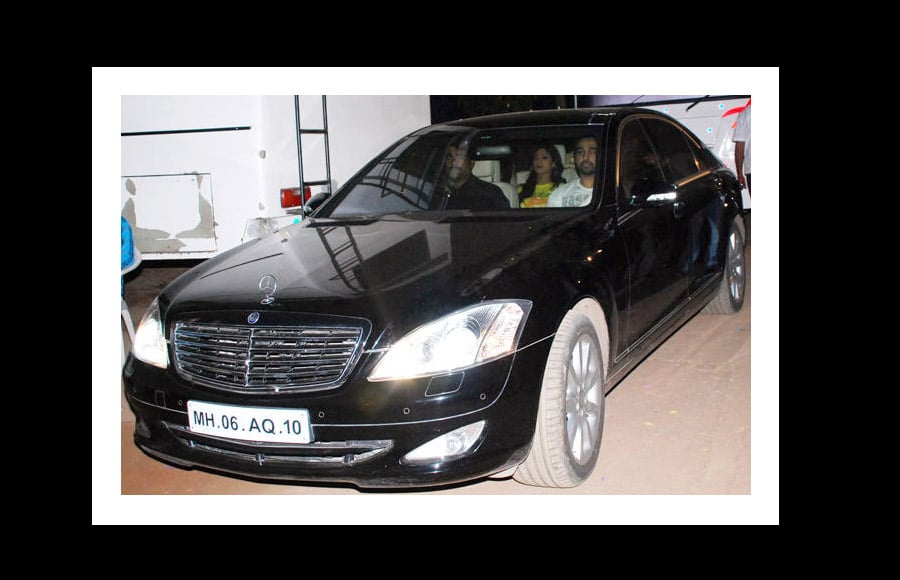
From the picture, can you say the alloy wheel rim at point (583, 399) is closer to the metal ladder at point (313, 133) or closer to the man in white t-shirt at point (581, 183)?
the man in white t-shirt at point (581, 183)

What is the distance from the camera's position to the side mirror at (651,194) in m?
3.95

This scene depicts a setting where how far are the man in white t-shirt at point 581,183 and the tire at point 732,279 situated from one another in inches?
78.4

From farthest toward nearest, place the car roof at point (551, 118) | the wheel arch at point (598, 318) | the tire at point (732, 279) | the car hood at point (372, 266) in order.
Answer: the tire at point (732, 279)
the car roof at point (551, 118)
the wheel arch at point (598, 318)
the car hood at point (372, 266)

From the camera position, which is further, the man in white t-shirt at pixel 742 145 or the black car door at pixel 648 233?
the man in white t-shirt at pixel 742 145

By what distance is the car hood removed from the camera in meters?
3.00

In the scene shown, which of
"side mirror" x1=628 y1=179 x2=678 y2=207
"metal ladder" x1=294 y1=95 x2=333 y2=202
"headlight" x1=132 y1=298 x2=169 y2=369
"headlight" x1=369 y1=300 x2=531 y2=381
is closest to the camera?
"headlight" x1=369 y1=300 x2=531 y2=381

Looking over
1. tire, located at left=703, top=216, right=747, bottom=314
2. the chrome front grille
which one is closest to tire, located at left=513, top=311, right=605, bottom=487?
the chrome front grille

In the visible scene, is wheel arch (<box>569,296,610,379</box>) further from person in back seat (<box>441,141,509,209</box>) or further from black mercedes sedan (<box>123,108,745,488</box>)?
person in back seat (<box>441,141,509,209</box>)

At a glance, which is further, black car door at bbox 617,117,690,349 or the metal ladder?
the metal ladder

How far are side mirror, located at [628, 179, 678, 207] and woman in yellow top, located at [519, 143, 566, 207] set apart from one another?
1.24 ft

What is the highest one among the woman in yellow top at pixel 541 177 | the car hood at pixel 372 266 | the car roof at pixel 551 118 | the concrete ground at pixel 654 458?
the car roof at pixel 551 118

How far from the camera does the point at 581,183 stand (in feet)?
13.4

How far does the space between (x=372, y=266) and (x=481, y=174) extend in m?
1.18

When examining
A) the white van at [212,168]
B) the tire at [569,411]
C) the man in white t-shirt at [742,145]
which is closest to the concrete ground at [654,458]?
the tire at [569,411]
